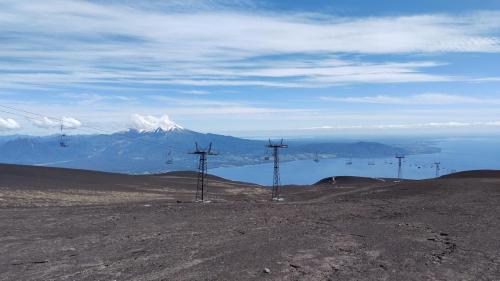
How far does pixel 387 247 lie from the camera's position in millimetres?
14156

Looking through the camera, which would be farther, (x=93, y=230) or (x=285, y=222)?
(x=285, y=222)

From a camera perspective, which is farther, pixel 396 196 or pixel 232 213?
pixel 396 196

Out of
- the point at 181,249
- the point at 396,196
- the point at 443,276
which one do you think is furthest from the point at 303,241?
the point at 396,196

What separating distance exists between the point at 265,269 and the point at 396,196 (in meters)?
22.7

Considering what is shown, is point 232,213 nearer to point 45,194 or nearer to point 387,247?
point 387,247

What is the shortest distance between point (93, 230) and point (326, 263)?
9.77m

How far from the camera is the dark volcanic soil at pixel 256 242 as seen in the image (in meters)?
11.5

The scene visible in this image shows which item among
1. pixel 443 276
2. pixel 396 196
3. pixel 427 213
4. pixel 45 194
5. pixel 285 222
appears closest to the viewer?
pixel 443 276

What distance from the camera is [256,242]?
15.0 metres

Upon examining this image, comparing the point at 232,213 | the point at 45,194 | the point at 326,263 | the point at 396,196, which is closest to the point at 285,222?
the point at 232,213

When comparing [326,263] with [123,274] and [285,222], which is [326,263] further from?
[285,222]

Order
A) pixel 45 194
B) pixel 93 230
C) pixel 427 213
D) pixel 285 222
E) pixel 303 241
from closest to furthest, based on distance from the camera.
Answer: pixel 303 241, pixel 93 230, pixel 285 222, pixel 427 213, pixel 45 194

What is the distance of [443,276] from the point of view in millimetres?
10961

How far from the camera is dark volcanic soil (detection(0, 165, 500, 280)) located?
11.5 metres
